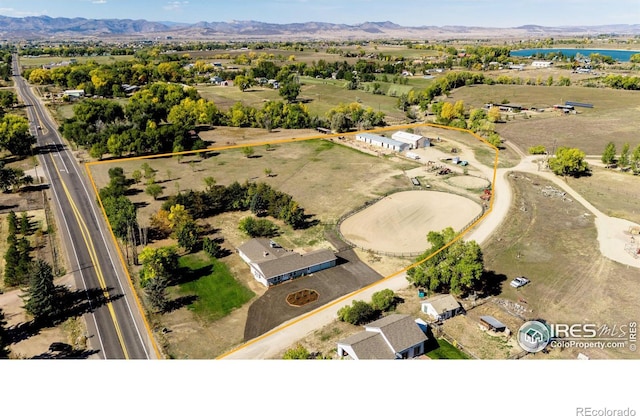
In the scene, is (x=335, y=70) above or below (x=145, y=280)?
above

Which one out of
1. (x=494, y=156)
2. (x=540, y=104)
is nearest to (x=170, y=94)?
(x=494, y=156)

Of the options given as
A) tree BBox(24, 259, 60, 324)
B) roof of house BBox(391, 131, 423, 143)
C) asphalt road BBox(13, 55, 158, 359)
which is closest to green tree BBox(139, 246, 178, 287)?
asphalt road BBox(13, 55, 158, 359)

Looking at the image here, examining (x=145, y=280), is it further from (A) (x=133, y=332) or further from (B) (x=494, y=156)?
(B) (x=494, y=156)

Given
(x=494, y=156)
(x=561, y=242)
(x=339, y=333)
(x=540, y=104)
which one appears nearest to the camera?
(x=339, y=333)

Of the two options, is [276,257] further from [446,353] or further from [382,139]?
[382,139]

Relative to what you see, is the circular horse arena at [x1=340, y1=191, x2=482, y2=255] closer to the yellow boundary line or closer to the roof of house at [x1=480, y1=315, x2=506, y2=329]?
the yellow boundary line

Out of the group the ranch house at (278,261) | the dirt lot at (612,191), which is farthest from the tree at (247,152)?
the dirt lot at (612,191)

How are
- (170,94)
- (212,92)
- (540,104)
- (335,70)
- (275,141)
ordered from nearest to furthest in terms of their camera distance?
(275,141) → (170,94) → (540,104) → (212,92) → (335,70)

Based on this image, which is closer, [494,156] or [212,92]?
[494,156]
